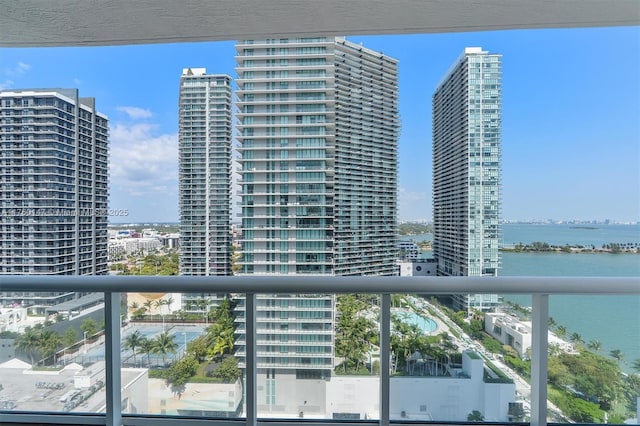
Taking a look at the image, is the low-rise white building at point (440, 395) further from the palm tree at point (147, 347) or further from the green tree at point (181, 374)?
the palm tree at point (147, 347)

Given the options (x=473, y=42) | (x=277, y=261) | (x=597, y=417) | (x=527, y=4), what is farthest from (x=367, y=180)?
(x=597, y=417)

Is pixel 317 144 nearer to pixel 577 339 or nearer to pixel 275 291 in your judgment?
pixel 275 291

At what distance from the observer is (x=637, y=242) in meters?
1.66

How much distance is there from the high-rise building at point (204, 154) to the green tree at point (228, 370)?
68 centimetres

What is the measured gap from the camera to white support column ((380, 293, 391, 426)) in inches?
59.9

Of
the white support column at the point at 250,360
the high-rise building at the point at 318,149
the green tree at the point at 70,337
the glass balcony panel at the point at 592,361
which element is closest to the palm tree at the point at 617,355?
the glass balcony panel at the point at 592,361

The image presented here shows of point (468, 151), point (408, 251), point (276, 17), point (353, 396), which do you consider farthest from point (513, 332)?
point (276, 17)

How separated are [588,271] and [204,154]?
2.23 metres

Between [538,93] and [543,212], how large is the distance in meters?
0.68

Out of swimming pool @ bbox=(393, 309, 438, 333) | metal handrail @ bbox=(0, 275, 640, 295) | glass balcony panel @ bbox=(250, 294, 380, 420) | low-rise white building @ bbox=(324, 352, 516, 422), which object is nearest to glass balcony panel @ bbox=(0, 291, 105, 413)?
metal handrail @ bbox=(0, 275, 640, 295)

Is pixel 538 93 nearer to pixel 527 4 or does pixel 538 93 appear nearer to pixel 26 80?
pixel 527 4

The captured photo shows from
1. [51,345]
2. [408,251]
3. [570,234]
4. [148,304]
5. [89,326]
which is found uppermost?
[570,234]

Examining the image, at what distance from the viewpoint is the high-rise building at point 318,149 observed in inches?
70.4

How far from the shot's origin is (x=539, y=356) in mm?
1485
